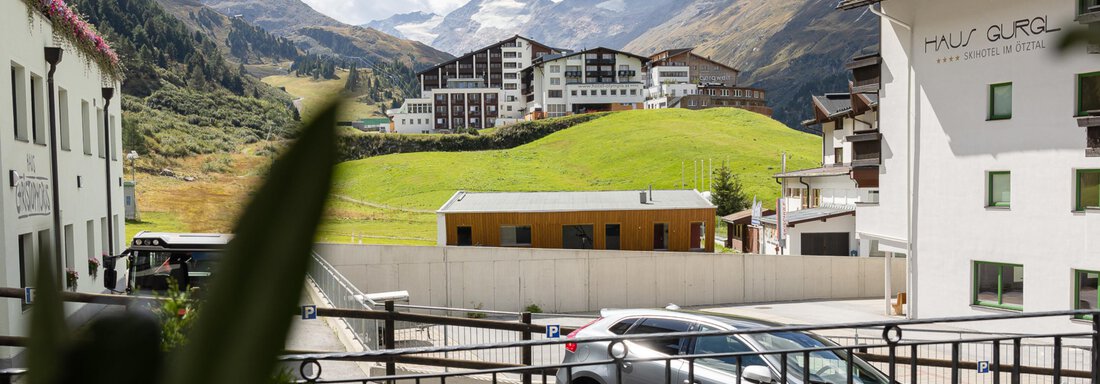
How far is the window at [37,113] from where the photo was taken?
13.2 metres

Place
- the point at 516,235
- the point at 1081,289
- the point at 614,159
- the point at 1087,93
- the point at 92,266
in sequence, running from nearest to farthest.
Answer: the point at 92,266 → the point at 1087,93 → the point at 1081,289 → the point at 516,235 → the point at 614,159

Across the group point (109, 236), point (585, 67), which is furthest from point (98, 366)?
point (585, 67)

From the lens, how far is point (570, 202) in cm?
4016

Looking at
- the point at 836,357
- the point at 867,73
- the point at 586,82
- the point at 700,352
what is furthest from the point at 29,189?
the point at 586,82

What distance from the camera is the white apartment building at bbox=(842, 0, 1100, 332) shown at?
1959 cm

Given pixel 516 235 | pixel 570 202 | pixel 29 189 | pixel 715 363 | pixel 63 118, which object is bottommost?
pixel 516 235

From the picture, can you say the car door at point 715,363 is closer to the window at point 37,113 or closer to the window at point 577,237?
the window at point 37,113

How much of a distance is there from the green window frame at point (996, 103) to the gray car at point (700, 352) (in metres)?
14.1

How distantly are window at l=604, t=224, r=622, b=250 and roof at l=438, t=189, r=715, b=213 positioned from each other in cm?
88

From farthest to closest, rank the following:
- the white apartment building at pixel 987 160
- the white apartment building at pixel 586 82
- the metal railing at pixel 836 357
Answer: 1. the white apartment building at pixel 586 82
2. the white apartment building at pixel 987 160
3. the metal railing at pixel 836 357

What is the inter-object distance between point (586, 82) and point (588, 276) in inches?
3554

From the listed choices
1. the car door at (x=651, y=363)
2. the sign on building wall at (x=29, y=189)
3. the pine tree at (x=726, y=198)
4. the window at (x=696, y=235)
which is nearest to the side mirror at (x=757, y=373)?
the car door at (x=651, y=363)

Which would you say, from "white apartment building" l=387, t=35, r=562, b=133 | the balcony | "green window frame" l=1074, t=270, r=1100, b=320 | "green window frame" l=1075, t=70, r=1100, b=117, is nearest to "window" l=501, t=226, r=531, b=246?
the balcony

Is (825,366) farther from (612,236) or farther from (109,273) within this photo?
(612,236)
